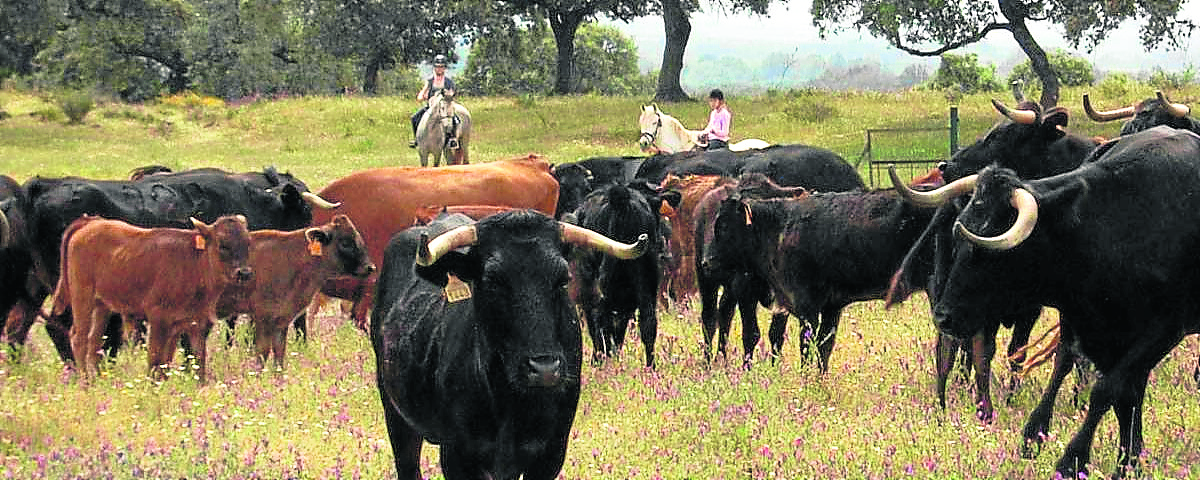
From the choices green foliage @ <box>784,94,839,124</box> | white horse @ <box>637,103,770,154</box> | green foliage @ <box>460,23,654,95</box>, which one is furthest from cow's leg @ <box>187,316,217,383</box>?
green foliage @ <box>460,23,654,95</box>

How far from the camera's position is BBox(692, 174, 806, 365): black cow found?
10.8 metres

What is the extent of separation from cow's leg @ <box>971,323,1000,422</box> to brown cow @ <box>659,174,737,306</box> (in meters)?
4.32

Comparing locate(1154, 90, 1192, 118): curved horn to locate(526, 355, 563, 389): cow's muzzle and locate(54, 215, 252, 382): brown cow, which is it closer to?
locate(526, 355, 563, 389): cow's muzzle

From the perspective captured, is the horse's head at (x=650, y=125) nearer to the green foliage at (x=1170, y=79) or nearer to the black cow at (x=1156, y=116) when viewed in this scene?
the black cow at (x=1156, y=116)

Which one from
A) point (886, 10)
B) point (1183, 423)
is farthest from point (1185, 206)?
point (886, 10)

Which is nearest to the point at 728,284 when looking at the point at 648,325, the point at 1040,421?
the point at 648,325

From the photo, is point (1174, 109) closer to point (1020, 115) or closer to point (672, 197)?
point (1020, 115)

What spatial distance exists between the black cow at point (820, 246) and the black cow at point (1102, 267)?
2418 mm

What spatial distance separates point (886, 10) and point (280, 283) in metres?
30.0

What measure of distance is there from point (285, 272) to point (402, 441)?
187 inches

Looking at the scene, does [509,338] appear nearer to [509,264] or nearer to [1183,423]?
[509,264]

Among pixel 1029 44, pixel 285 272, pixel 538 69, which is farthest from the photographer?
pixel 538 69

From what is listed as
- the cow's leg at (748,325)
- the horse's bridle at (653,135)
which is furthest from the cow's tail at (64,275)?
the horse's bridle at (653,135)

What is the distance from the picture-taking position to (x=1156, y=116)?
10.1 metres
